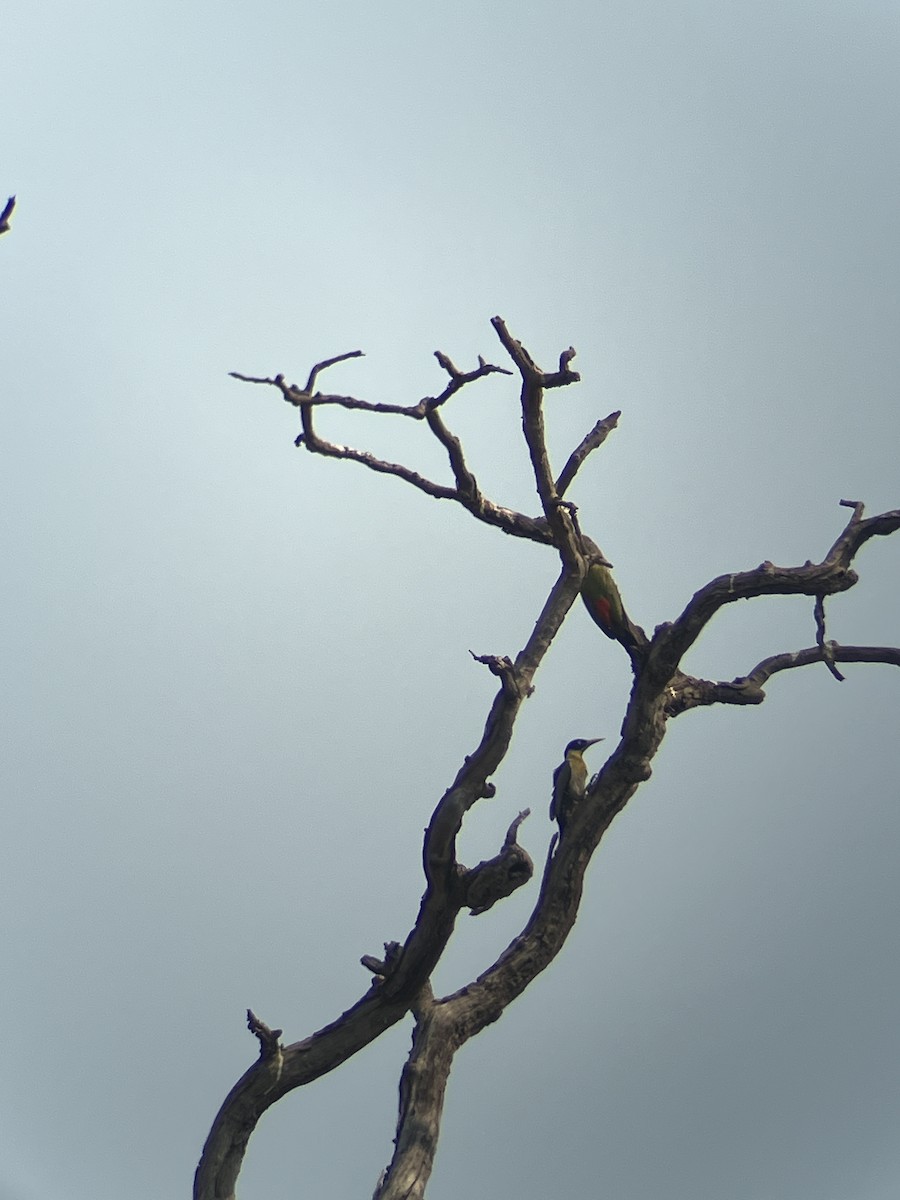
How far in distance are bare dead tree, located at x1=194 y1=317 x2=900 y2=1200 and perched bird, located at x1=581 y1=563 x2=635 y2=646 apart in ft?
0.10

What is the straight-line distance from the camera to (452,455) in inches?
259

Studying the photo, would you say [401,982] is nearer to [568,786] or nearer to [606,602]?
[568,786]

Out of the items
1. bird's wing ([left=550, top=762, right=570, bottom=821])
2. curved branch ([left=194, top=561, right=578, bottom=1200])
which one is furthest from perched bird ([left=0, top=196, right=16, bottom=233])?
bird's wing ([left=550, top=762, right=570, bottom=821])

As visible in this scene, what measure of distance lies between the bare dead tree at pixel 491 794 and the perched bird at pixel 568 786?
0.40 feet

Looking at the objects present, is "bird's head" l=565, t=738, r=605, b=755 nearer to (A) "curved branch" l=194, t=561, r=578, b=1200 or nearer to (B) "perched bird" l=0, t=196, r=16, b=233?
(A) "curved branch" l=194, t=561, r=578, b=1200

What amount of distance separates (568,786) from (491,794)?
1025 millimetres

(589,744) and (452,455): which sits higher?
(452,455)

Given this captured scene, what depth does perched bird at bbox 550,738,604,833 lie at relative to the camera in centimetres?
743

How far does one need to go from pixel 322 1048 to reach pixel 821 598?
13.0ft

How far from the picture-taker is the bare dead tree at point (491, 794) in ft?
21.0

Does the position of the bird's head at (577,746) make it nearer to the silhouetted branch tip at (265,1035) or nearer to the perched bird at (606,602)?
the perched bird at (606,602)

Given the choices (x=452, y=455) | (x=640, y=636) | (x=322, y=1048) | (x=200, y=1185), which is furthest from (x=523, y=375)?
(x=200, y=1185)

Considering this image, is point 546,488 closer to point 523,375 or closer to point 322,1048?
point 523,375

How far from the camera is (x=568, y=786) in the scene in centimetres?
743
